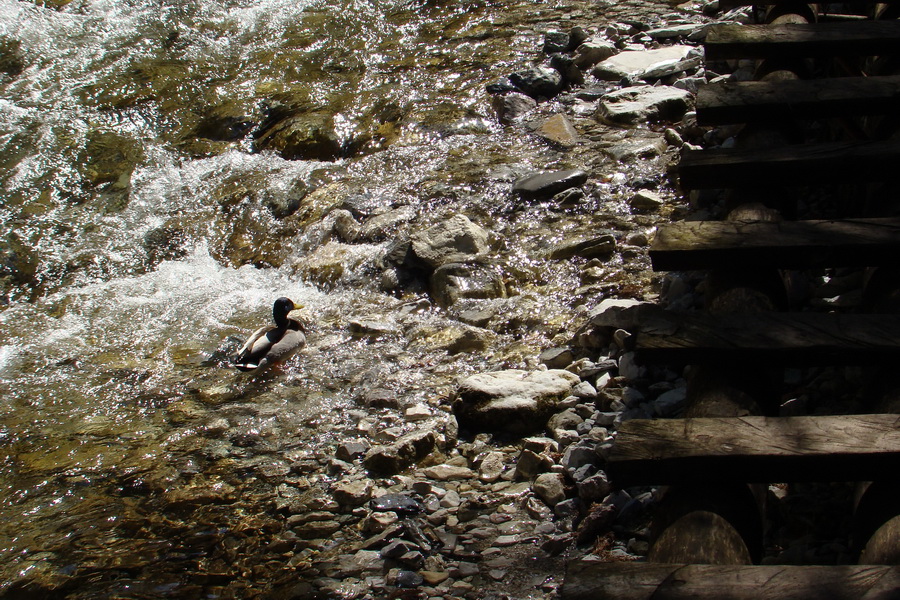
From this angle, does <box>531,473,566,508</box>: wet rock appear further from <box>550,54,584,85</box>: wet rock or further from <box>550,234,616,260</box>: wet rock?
<box>550,54,584,85</box>: wet rock

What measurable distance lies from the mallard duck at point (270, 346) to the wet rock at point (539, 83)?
11.4 ft

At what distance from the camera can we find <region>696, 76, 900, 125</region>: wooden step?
3545mm

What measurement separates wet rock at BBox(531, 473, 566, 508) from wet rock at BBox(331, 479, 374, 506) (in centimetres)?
76

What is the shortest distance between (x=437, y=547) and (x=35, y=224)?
20.4 ft

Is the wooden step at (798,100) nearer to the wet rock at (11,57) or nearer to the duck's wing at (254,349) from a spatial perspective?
the duck's wing at (254,349)

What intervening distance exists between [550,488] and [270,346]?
2522 millimetres

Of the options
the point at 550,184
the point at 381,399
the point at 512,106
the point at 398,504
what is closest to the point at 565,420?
the point at 398,504

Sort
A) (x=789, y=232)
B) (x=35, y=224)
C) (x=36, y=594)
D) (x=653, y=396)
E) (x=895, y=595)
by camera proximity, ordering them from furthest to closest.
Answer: (x=35, y=224)
(x=653, y=396)
(x=36, y=594)
(x=789, y=232)
(x=895, y=595)

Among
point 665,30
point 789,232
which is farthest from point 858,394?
point 665,30

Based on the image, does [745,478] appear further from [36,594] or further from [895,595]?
[36,594]

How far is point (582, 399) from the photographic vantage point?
3.70m

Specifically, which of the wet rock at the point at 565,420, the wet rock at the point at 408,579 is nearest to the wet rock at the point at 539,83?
the wet rock at the point at 565,420

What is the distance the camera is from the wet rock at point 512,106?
24.0 feet

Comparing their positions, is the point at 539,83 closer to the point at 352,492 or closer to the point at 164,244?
the point at 164,244
